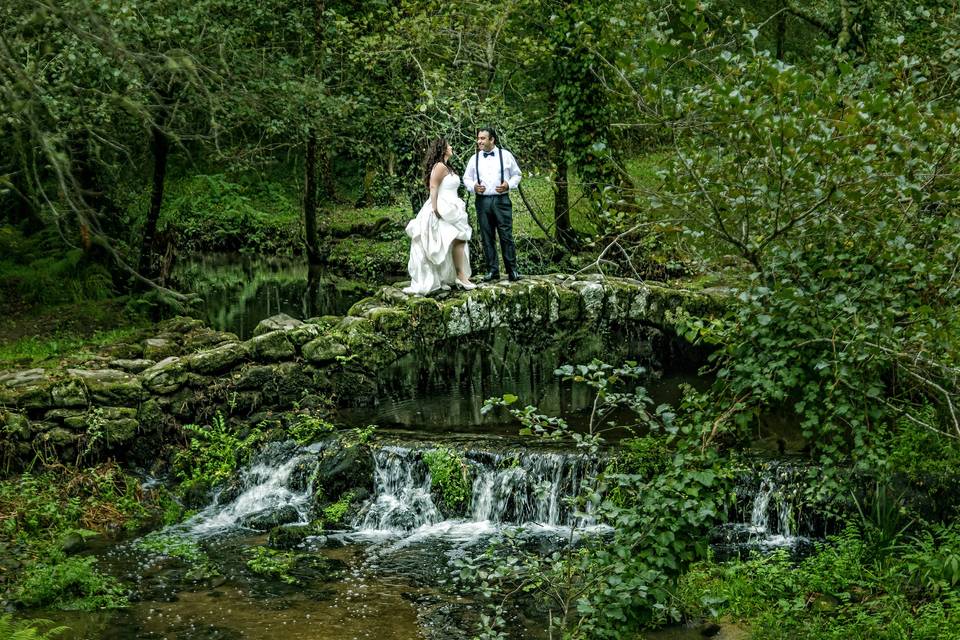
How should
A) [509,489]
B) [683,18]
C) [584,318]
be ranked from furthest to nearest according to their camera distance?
[584,318]
[509,489]
[683,18]

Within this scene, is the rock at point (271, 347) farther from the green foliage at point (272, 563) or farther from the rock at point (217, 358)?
the green foliage at point (272, 563)


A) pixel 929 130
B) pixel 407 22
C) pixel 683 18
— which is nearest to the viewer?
pixel 683 18

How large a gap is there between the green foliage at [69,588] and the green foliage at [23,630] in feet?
1.42

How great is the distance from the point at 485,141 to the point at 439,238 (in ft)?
4.79

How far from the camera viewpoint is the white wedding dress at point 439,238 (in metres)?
13.1

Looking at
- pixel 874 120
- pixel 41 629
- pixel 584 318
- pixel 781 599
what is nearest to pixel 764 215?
pixel 874 120

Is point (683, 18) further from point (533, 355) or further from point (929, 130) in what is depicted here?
point (533, 355)

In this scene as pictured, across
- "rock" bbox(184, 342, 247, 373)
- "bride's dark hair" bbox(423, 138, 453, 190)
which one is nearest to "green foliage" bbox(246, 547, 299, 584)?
"rock" bbox(184, 342, 247, 373)

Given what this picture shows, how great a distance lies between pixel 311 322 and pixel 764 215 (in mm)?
7845

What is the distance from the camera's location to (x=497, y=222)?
1316 centimetres

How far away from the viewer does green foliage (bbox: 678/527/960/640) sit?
664 centimetres

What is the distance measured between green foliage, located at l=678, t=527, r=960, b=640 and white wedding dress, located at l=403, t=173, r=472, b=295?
6236mm

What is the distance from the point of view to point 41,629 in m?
7.34

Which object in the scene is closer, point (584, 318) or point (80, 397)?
point (80, 397)
